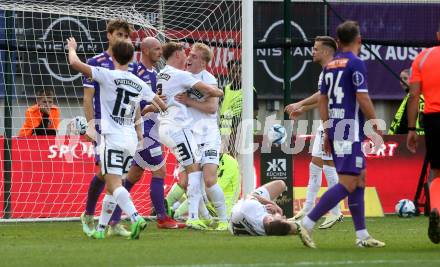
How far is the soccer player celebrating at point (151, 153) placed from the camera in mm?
12359

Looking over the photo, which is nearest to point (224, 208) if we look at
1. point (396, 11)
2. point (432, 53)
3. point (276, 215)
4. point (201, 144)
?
point (201, 144)

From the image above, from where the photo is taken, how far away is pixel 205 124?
1254 centimetres

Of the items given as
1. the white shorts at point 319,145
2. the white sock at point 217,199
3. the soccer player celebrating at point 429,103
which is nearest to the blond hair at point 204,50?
the white sock at point 217,199

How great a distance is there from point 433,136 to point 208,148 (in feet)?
12.3

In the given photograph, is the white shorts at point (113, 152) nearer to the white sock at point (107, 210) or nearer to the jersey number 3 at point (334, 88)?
the white sock at point (107, 210)

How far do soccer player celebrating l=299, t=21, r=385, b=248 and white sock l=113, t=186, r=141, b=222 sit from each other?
165cm

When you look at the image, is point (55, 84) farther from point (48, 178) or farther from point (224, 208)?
point (224, 208)

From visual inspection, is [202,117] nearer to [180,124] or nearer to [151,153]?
[180,124]

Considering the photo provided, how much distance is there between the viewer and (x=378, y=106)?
20.2m

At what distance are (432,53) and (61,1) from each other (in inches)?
274

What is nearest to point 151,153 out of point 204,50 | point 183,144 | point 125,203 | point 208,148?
point 183,144

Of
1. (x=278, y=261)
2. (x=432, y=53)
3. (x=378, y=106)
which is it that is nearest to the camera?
(x=278, y=261)

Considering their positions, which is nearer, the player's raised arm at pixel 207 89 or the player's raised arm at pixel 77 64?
the player's raised arm at pixel 77 64

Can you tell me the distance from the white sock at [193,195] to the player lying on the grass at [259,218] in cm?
152
